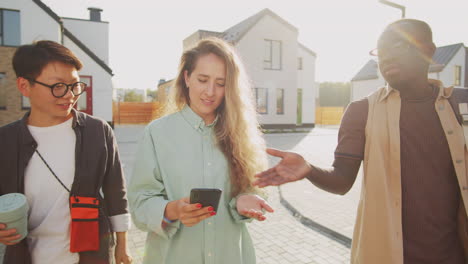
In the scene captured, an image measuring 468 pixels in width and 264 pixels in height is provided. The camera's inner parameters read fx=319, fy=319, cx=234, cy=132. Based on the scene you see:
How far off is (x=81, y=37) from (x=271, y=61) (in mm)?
16204

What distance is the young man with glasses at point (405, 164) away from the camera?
180 centimetres

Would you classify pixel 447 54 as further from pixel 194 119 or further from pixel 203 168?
pixel 203 168

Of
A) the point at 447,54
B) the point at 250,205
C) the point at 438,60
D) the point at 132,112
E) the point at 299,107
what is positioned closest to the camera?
the point at 250,205

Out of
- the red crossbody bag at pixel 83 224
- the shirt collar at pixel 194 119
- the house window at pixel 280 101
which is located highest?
the house window at pixel 280 101

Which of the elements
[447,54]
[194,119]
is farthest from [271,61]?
[194,119]

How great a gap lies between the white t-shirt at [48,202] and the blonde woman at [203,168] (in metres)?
0.49

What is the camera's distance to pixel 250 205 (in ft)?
6.11

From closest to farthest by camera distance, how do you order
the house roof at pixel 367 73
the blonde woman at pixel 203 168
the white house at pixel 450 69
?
the blonde woman at pixel 203 168 → the white house at pixel 450 69 → the house roof at pixel 367 73

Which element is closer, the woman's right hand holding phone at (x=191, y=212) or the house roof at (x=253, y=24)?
the woman's right hand holding phone at (x=191, y=212)

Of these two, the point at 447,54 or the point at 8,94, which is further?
the point at 447,54

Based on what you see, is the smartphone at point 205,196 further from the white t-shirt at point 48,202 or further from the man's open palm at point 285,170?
the white t-shirt at point 48,202

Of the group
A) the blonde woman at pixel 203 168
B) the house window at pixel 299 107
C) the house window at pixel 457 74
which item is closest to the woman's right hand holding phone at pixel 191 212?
the blonde woman at pixel 203 168

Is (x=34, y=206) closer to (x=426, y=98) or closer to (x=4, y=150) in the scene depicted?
(x=4, y=150)

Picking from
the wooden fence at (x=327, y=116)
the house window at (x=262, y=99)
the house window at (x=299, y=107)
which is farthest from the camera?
the wooden fence at (x=327, y=116)
